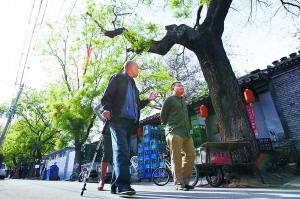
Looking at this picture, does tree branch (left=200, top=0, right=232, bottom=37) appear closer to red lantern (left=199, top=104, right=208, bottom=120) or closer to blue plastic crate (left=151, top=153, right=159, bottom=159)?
red lantern (left=199, top=104, right=208, bottom=120)

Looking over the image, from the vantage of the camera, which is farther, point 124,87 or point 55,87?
point 55,87

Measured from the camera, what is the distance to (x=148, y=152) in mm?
14727

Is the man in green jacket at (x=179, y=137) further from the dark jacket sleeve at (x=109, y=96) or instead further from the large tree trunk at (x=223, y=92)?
the large tree trunk at (x=223, y=92)

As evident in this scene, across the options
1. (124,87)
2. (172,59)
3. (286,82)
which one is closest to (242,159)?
(124,87)

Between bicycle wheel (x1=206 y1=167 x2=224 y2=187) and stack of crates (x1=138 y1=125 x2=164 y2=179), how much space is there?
7368 millimetres

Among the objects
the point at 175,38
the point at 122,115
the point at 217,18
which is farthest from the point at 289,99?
the point at 122,115

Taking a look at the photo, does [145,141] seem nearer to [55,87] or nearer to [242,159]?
[242,159]

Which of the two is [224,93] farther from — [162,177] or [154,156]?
[154,156]

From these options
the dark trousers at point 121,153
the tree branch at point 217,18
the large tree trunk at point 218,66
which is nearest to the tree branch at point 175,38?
the large tree trunk at point 218,66

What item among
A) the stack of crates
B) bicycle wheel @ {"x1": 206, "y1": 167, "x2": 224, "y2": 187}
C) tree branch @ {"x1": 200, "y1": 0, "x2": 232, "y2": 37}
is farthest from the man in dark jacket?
the stack of crates

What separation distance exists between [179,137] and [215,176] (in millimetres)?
2324

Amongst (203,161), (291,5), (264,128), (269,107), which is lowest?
(203,161)

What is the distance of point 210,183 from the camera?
6.65 metres

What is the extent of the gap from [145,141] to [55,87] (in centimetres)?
1120
